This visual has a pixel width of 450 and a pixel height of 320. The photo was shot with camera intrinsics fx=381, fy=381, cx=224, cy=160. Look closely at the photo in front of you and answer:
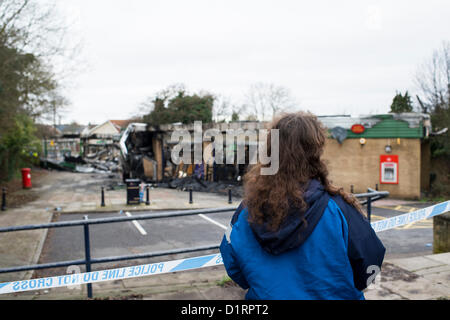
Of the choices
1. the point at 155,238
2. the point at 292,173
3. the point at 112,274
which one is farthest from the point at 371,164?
the point at 292,173

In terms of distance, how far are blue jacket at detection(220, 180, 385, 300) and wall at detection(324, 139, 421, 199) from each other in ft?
55.6

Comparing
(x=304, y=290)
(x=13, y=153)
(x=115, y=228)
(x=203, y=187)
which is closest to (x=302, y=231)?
(x=304, y=290)

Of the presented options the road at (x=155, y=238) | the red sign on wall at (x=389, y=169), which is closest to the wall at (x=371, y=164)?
the red sign on wall at (x=389, y=169)

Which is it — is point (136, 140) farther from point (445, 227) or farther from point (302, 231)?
point (302, 231)

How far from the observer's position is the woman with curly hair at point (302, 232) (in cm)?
177

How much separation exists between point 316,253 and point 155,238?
8196 mm

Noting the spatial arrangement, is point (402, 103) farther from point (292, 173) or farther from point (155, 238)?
point (292, 173)

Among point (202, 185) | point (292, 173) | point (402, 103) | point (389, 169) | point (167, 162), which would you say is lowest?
point (202, 185)

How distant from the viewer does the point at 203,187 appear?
20.1 m

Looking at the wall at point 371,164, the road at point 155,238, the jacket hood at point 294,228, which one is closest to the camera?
the jacket hood at point 294,228

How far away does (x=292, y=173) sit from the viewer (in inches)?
74.4

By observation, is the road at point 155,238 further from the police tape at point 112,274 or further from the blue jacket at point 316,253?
the blue jacket at point 316,253

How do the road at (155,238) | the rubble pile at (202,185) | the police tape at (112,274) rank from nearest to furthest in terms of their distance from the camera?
the police tape at (112,274) < the road at (155,238) < the rubble pile at (202,185)

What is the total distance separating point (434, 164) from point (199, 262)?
2215 centimetres
